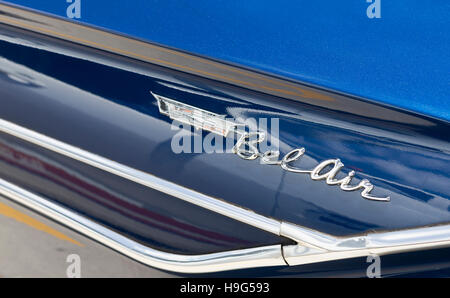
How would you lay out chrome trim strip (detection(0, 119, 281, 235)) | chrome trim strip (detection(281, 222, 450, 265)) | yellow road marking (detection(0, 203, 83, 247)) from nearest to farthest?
chrome trim strip (detection(281, 222, 450, 265))
chrome trim strip (detection(0, 119, 281, 235))
yellow road marking (detection(0, 203, 83, 247))

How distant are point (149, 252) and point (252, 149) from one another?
396 mm

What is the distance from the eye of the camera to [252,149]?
1.27 meters

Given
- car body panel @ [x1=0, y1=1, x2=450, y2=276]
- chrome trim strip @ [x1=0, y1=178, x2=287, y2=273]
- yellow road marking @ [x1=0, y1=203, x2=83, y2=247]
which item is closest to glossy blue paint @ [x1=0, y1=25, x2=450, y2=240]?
car body panel @ [x1=0, y1=1, x2=450, y2=276]

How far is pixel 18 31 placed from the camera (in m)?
1.48

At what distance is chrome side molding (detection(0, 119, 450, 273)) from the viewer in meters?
1.18

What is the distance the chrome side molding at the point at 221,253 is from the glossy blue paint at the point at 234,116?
0.02 m

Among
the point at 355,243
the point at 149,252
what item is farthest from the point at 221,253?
the point at 355,243

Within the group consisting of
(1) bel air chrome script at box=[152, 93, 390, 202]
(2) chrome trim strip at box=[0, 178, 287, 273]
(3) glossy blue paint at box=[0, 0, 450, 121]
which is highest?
(3) glossy blue paint at box=[0, 0, 450, 121]

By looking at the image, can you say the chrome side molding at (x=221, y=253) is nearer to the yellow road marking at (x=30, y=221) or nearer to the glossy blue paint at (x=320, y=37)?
the yellow road marking at (x=30, y=221)

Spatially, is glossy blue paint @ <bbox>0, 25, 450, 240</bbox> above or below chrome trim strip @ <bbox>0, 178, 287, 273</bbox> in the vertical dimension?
above

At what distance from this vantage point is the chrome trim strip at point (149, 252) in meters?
1.30

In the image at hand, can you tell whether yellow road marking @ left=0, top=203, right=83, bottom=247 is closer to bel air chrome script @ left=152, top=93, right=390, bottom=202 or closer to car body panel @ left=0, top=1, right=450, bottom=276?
car body panel @ left=0, top=1, right=450, bottom=276
